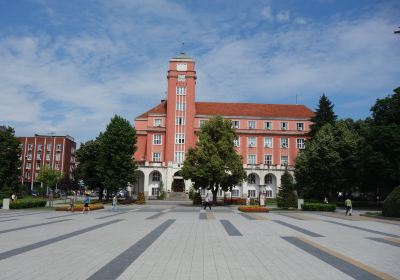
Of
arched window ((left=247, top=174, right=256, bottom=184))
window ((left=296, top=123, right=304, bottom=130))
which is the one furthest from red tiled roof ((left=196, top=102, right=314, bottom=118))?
arched window ((left=247, top=174, right=256, bottom=184))

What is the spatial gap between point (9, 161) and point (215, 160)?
105ft

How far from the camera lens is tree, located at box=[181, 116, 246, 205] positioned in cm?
4738

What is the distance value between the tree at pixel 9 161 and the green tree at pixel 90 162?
30.6 feet

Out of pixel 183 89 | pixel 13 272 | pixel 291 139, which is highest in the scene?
pixel 183 89

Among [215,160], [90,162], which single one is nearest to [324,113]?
[215,160]

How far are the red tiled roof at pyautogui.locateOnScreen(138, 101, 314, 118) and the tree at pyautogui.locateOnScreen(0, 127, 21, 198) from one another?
26.7m

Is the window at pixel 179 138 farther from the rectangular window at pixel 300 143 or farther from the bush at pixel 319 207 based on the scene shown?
the bush at pixel 319 207

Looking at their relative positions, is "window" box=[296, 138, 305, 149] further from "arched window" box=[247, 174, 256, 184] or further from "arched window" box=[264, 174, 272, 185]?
"arched window" box=[247, 174, 256, 184]

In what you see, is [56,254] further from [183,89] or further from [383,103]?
[183,89]

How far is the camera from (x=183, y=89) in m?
74.0

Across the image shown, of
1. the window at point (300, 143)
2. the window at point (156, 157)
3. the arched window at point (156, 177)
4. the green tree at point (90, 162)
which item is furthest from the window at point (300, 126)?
the green tree at point (90, 162)

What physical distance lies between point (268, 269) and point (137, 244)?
5386 mm

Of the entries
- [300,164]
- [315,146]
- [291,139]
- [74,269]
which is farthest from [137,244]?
[291,139]

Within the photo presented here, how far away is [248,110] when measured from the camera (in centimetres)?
8031
